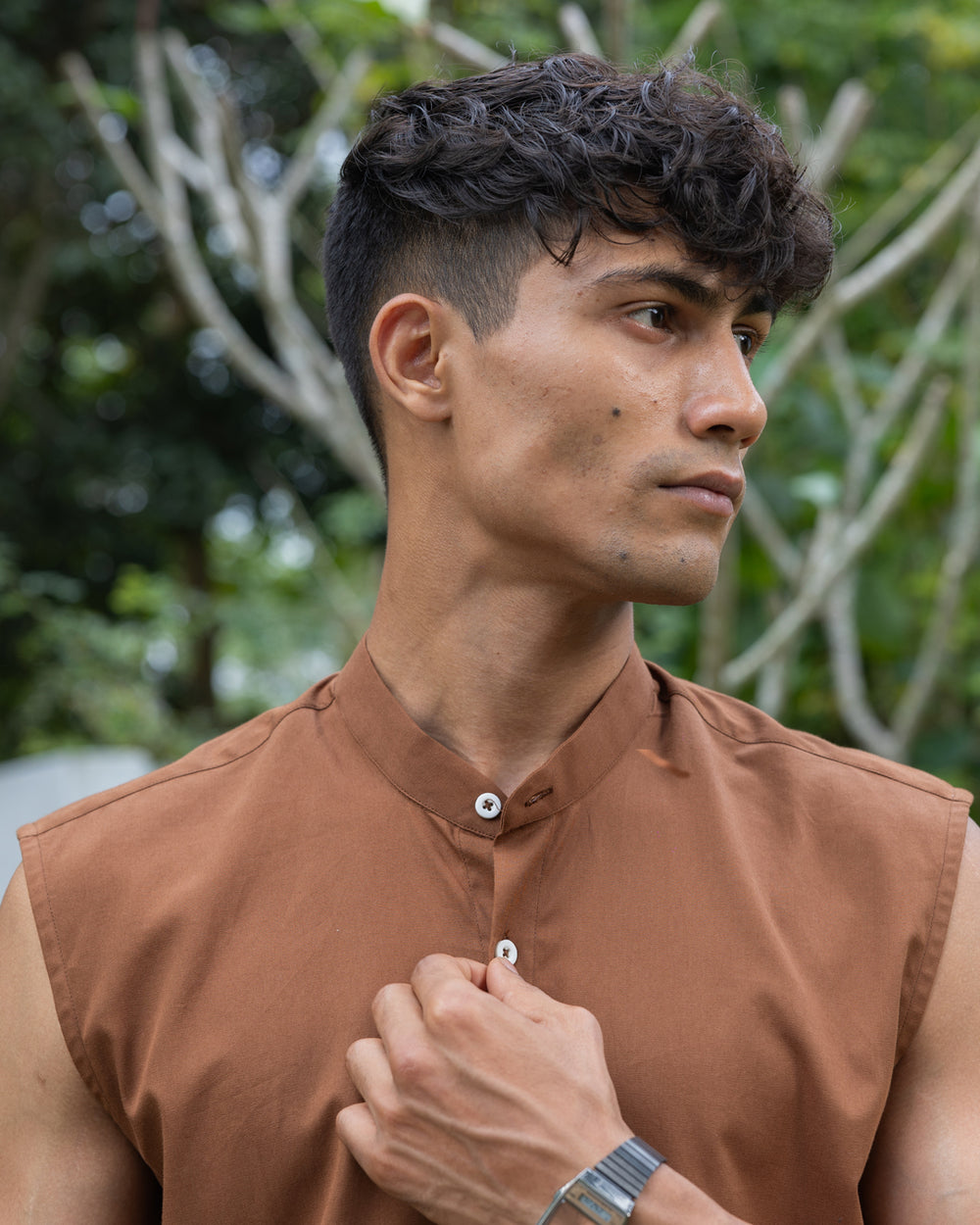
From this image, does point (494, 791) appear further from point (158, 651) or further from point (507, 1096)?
point (158, 651)

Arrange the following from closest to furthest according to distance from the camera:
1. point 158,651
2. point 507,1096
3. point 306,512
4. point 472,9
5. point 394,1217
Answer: point 507,1096, point 394,1217, point 472,9, point 158,651, point 306,512

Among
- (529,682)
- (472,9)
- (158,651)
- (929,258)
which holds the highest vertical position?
(472,9)

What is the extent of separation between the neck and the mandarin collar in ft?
0.13

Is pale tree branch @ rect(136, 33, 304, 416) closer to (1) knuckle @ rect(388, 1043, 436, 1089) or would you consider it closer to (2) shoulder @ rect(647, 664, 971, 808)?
(2) shoulder @ rect(647, 664, 971, 808)

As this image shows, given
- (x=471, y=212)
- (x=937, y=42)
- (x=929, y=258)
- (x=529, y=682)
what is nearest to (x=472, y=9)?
(x=937, y=42)

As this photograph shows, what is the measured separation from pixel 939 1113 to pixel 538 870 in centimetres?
56

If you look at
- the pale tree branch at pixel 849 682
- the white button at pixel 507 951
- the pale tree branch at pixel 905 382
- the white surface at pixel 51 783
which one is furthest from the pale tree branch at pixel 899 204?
the white surface at pixel 51 783

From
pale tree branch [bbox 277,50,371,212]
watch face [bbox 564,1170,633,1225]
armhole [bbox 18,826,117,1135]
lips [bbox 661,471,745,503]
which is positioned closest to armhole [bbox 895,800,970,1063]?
watch face [bbox 564,1170,633,1225]

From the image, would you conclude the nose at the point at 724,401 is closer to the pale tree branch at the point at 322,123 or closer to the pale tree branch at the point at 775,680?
the pale tree branch at the point at 775,680

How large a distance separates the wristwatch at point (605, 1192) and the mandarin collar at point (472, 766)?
1.40ft

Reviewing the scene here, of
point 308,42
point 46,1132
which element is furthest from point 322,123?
point 46,1132

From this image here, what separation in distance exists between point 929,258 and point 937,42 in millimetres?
1187

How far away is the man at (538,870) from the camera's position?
4.76ft

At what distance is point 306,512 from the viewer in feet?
31.9
